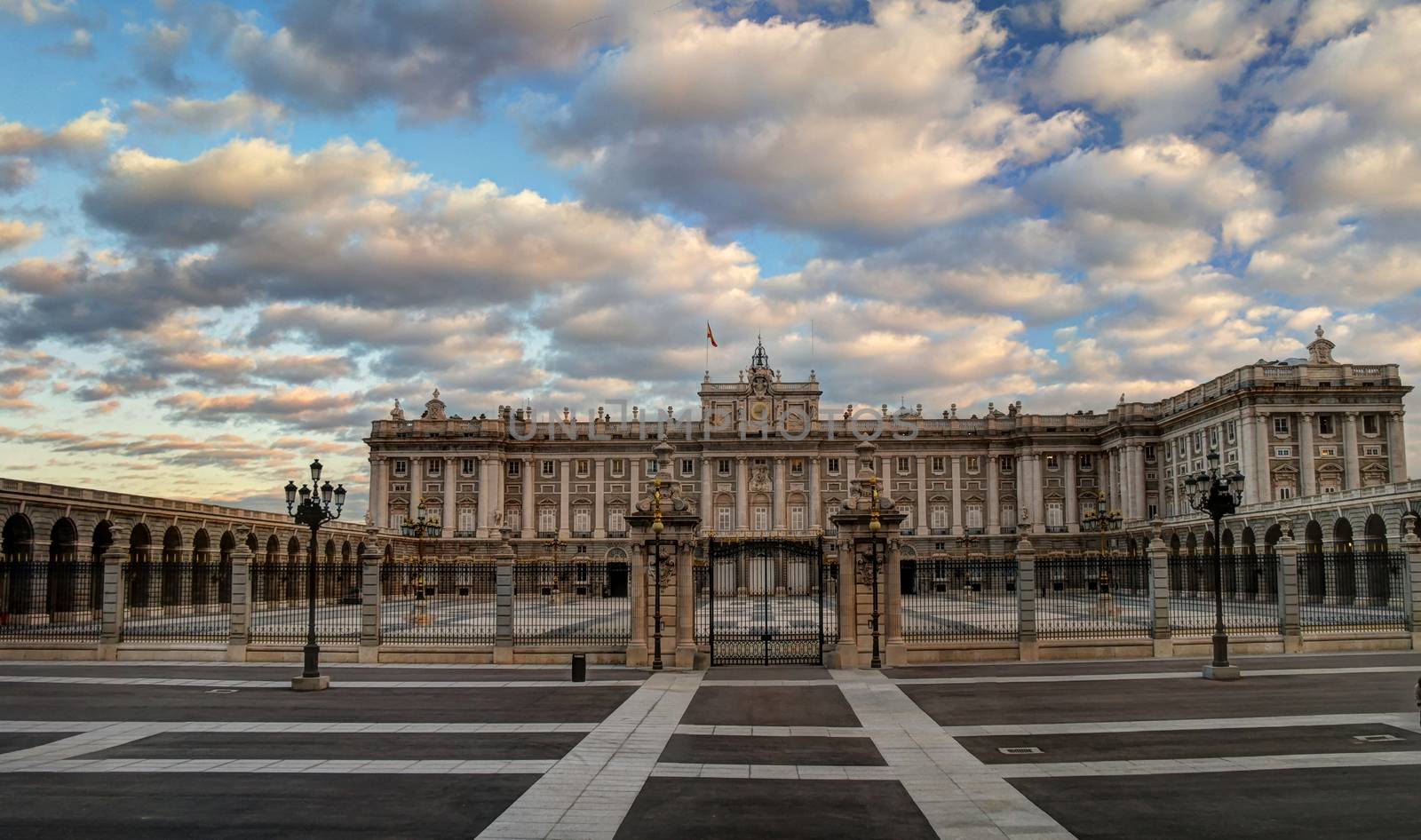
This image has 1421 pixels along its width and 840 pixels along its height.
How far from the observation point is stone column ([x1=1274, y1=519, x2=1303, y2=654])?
3080 centimetres

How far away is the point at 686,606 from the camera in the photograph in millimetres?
27578

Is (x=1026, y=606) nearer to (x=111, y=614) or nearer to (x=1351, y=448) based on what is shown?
(x=111, y=614)

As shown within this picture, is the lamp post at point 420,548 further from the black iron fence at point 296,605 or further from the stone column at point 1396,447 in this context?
the stone column at point 1396,447

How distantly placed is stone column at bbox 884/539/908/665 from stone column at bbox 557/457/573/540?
84187 mm

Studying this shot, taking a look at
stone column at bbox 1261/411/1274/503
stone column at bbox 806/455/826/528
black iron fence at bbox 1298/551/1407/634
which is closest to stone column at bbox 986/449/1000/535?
stone column at bbox 806/455/826/528

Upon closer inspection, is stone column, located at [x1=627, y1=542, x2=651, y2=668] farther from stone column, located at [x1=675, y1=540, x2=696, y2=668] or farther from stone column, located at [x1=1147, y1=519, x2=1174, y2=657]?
stone column, located at [x1=1147, y1=519, x2=1174, y2=657]

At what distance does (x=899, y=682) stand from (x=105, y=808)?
54.3 feet

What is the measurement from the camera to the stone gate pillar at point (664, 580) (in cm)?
2752

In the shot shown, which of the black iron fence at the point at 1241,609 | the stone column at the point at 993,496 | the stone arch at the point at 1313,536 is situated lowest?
the black iron fence at the point at 1241,609

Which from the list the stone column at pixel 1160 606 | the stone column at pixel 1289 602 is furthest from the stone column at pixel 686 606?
the stone column at pixel 1289 602

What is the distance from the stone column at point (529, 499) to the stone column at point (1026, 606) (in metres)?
84.6

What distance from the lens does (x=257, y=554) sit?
7362 centimetres

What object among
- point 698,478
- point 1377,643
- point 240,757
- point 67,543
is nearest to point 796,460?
point 698,478

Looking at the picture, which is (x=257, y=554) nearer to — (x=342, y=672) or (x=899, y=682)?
(x=342, y=672)
